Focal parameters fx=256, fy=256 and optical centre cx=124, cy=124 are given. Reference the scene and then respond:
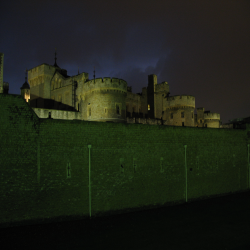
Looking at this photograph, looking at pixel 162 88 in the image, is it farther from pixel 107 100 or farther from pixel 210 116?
pixel 107 100

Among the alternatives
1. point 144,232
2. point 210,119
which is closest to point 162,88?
point 210,119

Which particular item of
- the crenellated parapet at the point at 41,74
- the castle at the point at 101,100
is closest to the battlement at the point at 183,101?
the castle at the point at 101,100

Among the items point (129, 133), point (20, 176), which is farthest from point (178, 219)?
point (20, 176)

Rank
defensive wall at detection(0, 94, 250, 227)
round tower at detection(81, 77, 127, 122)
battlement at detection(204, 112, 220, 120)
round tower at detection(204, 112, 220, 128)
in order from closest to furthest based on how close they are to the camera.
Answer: defensive wall at detection(0, 94, 250, 227)
round tower at detection(81, 77, 127, 122)
round tower at detection(204, 112, 220, 128)
battlement at detection(204, 112, 220, 120)

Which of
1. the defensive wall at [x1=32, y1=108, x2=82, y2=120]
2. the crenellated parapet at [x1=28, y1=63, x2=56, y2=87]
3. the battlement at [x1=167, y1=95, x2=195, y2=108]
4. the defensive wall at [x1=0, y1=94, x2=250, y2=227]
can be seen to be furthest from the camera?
the battlement at [x1=167, y1=95, x2=195, y2=108]

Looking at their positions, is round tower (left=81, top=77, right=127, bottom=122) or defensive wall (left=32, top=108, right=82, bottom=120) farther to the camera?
round tower (left=81, top=77, right=127, bottom=122)

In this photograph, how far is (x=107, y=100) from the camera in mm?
26703

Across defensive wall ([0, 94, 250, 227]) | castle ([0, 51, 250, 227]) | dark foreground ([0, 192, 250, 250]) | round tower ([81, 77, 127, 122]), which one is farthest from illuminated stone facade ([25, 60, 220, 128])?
dark foreground ([0, 192, 250, 250])

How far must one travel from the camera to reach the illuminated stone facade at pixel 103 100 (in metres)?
26.8

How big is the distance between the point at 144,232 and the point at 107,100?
53.2 ft

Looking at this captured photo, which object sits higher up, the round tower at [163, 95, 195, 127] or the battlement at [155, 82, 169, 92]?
the battlement at [155, 82, 169, 92]

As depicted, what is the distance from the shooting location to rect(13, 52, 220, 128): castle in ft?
87.8

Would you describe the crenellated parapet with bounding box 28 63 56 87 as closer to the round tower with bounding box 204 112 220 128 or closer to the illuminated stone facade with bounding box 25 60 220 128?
the illuminated stone facade with bounding box 25 60 220 128

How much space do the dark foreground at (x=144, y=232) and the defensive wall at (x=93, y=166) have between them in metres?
0.81
